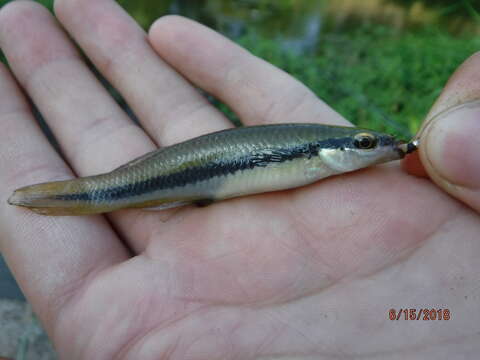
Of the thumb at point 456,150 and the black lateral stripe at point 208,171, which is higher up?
the thumb at point 456,150

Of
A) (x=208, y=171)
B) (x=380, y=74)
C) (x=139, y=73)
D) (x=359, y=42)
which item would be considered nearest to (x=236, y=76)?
(x=139, y=73)

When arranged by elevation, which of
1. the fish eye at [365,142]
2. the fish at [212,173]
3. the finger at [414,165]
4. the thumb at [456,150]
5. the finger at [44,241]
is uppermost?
the thumb at [456,150]

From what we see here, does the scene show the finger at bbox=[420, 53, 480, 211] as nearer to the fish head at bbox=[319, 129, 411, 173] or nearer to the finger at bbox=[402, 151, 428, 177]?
the finger at bbox=[402, 151, 428, 177]

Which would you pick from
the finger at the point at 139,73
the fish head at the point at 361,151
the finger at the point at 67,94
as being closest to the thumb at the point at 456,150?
the fish head at the point at 361,151

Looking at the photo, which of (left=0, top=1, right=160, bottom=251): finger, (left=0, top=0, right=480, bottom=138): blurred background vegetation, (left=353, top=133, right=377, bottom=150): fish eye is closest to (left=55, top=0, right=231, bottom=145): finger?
(left=0, top=1, right=160, bottom=251): finger

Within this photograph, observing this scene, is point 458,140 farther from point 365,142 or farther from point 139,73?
point 139,73

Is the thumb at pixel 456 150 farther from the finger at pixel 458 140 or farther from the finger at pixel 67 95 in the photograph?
the finger at pixel 67 95
